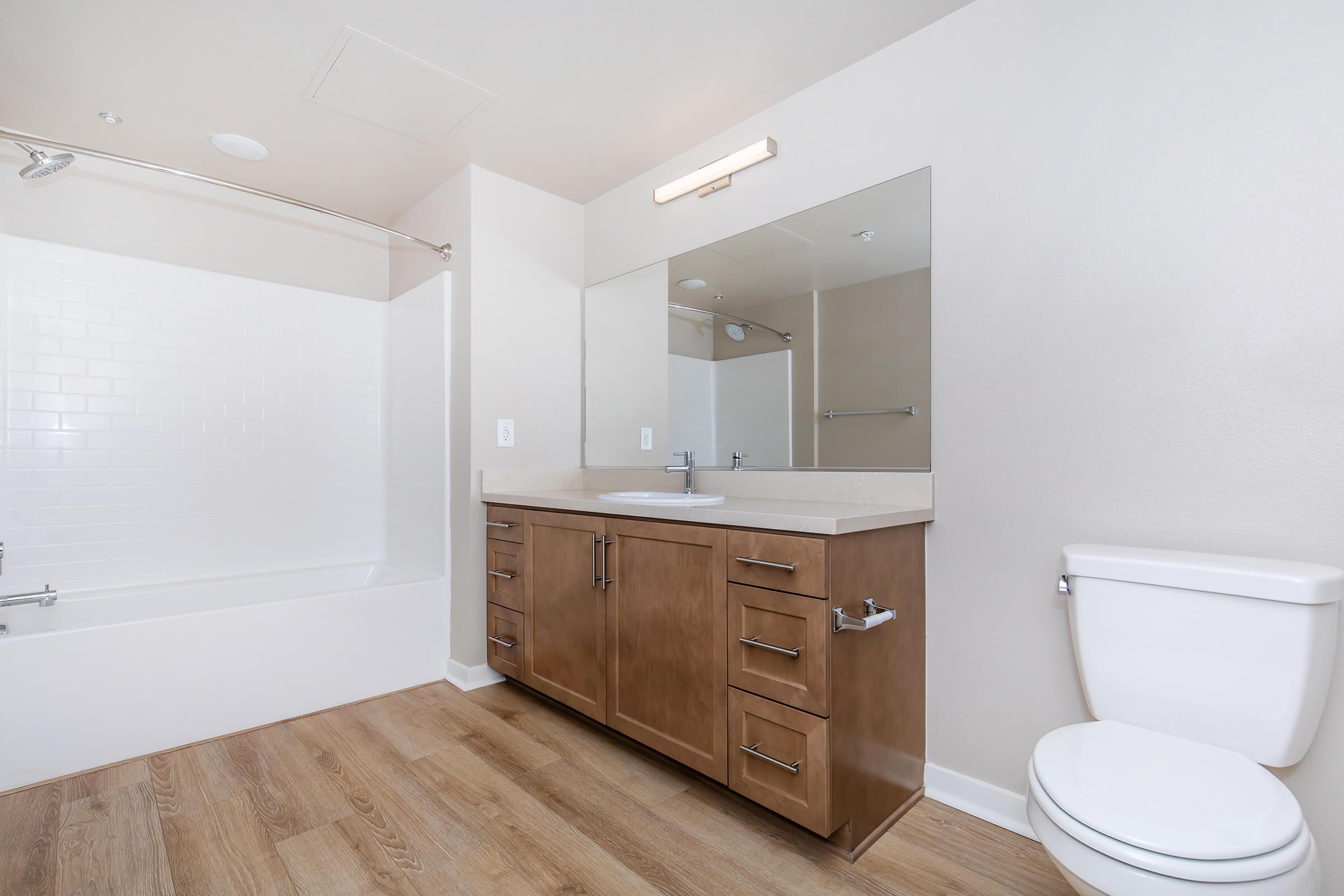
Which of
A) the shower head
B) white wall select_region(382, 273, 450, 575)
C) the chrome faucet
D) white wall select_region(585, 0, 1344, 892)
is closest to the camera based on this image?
white wall select_region(585, 0, 1344, 892)

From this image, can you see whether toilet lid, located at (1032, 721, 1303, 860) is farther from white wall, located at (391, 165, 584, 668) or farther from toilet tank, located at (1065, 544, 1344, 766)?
white wall, located at (391, 165, 584, 668)

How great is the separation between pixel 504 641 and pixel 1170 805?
221 centimetres

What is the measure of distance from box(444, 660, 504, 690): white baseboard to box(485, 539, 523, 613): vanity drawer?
1.01 ft

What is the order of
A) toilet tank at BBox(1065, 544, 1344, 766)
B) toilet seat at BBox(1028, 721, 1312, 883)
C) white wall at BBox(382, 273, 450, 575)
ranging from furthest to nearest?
white wall at BBox(382, 273, 450, 575)
toilet tank at BBox(1065, 544, 1344, 766)
toilet seat at BBox(1028, 721, 1312, 883)

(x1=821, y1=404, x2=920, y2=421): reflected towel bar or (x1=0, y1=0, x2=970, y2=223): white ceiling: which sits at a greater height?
(x1=0, y1=0, x2=970, y2=223): white ceiling

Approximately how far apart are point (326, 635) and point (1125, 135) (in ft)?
9.87

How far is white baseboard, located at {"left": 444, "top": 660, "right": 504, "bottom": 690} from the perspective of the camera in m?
2.66

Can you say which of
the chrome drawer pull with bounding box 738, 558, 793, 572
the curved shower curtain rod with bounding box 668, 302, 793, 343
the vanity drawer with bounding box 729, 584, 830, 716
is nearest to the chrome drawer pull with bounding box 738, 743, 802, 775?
the vanity drawer with bounding box 729, 584, 830, 716

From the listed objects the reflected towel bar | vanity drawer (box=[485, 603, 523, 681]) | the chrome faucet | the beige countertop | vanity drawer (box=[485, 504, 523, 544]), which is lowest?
vanity drawer (box=[485, 603, 523, 681])

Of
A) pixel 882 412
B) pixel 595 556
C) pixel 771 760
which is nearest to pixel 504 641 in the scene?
pixel 595 556

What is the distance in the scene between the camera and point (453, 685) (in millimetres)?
2705

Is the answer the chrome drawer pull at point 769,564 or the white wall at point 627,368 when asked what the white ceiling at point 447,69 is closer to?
the white wall at point 627,368

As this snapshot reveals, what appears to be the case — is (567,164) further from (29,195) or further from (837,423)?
(29,195)

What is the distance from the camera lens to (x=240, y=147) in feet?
8.18
